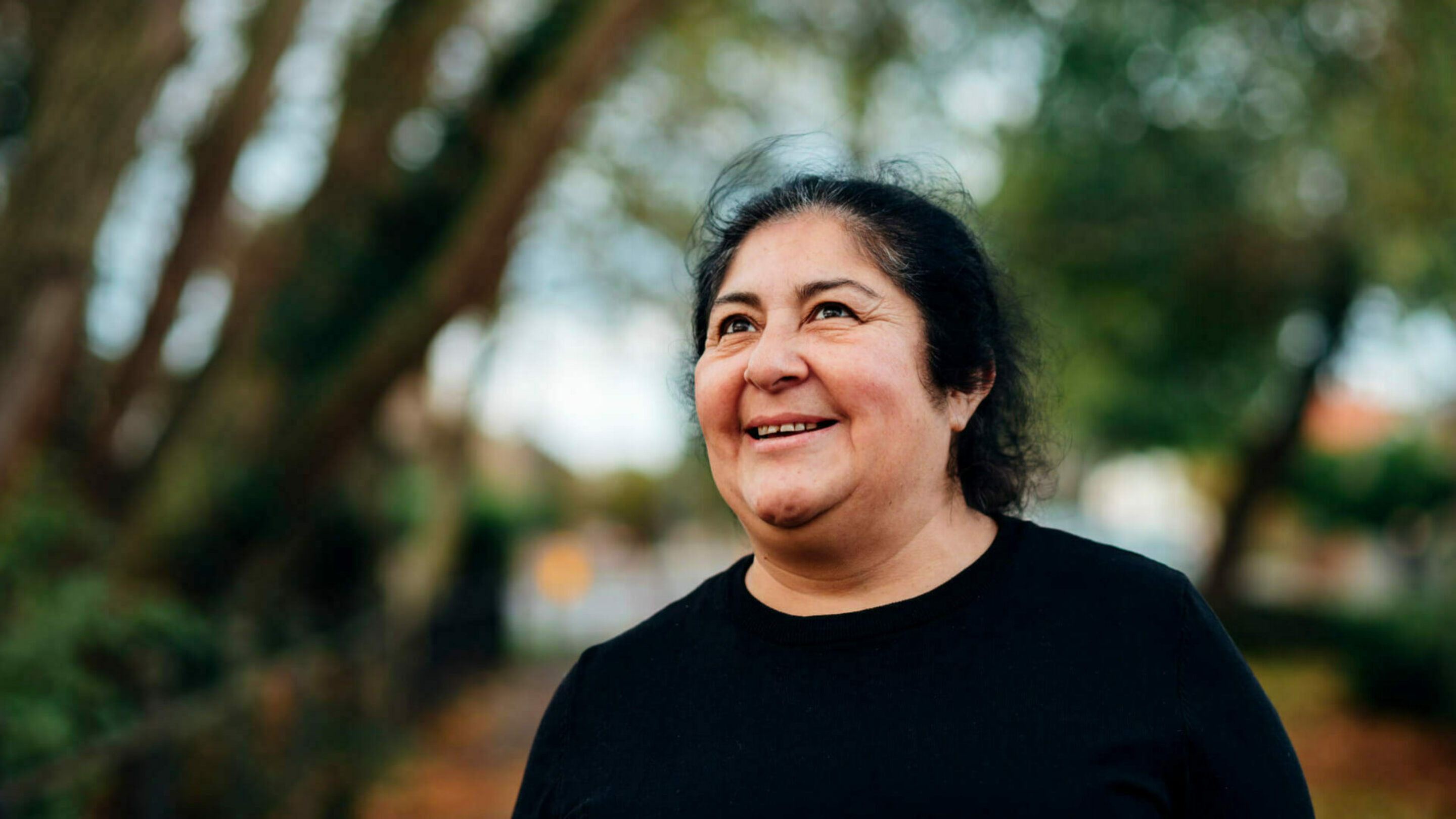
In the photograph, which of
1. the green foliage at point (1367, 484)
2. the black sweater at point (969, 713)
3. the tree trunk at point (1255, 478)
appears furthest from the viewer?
the green foliage at point (1367, 484)

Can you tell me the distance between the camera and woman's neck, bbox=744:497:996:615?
169 cm

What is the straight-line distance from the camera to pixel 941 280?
1.78 metres

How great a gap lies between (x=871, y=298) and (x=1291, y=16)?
7.19 metres

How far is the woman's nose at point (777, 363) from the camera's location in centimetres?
165

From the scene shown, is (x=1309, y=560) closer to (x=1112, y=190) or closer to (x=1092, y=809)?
(x=1112, y=190)

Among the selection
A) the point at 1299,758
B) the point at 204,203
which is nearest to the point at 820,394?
the point at 204,203

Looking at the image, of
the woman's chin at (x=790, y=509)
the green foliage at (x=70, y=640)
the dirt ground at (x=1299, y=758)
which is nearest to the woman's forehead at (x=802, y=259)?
the woman's chin at (x=790, y=509)

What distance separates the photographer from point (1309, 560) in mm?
29266

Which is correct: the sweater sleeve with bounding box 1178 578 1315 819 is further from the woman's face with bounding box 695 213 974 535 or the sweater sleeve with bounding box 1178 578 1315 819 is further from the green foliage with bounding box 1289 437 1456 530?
the green foliage with bounding box 1289 437 1456 530

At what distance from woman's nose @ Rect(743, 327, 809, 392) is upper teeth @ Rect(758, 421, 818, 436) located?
0.06m

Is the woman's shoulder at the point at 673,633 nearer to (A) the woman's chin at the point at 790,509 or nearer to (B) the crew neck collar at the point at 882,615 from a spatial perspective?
(B) the crew neck collar at the point at 882,615

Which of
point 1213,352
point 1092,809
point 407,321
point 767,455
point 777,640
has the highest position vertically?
point 1213,352

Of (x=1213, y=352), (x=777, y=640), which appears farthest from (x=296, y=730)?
(x=1213, y=352)

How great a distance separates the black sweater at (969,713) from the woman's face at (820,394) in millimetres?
180
